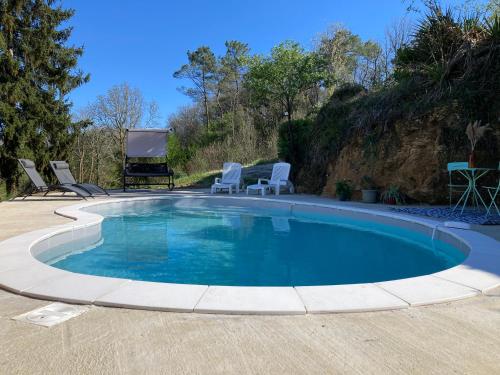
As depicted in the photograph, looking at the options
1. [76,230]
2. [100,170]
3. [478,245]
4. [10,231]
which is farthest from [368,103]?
[100,170]

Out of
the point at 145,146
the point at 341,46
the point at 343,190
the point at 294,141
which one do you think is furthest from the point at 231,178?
the point at 341,46

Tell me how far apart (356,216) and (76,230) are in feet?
14.3

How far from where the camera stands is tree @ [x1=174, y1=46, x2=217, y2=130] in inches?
1003

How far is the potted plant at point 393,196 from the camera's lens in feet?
24.6

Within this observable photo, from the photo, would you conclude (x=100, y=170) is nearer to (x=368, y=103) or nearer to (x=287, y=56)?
(x=287, y=56)

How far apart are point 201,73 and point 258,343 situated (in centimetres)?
2601

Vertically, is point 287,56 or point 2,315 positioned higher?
point 287,56

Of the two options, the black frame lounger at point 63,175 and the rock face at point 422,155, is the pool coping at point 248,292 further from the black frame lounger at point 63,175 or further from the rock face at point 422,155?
the black frame lounger at point 63,175

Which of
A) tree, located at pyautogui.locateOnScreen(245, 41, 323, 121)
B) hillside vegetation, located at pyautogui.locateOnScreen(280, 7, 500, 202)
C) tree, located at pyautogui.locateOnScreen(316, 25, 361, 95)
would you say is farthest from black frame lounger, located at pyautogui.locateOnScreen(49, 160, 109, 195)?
tree, located at pyautogui.locateOnScreen(316, 25, 361, 95)

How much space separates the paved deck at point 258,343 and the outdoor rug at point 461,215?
336 cm

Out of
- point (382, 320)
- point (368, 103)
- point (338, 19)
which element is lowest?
point (382, 320)

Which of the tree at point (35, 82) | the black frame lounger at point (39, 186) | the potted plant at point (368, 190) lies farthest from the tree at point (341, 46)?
the black frame lounger at point (39, 186)

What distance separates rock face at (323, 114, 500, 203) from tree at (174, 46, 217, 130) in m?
18.4

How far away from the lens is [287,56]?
11180 mm
